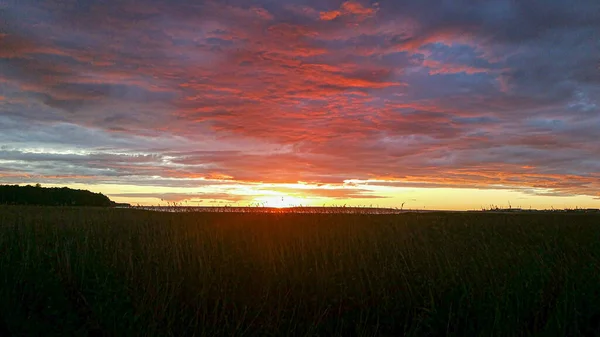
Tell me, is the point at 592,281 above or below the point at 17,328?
above

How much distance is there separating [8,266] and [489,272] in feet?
29.5

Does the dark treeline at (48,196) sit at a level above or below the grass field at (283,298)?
above

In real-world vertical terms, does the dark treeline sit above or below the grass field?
above

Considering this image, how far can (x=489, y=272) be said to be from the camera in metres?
8.74

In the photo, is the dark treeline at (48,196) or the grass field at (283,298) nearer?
the grass field at (283,298)

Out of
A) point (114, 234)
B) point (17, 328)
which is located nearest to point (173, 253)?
point (17, 328)

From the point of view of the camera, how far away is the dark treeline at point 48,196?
48.1 meters

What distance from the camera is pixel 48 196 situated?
5097 cm

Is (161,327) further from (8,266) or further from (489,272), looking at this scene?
(489,272)

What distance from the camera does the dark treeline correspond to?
48.1 metres

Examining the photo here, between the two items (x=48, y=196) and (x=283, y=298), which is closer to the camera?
(x=283, y=298)

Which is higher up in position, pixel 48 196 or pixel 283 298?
pixel 48 196

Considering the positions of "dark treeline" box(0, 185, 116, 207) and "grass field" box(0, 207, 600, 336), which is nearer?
"grass field" box(0, 207, 600, 336)

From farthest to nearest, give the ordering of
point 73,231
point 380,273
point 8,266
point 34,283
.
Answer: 1. point 73,231
2. point 380,273
3. point 8,266
4. point 34,283
